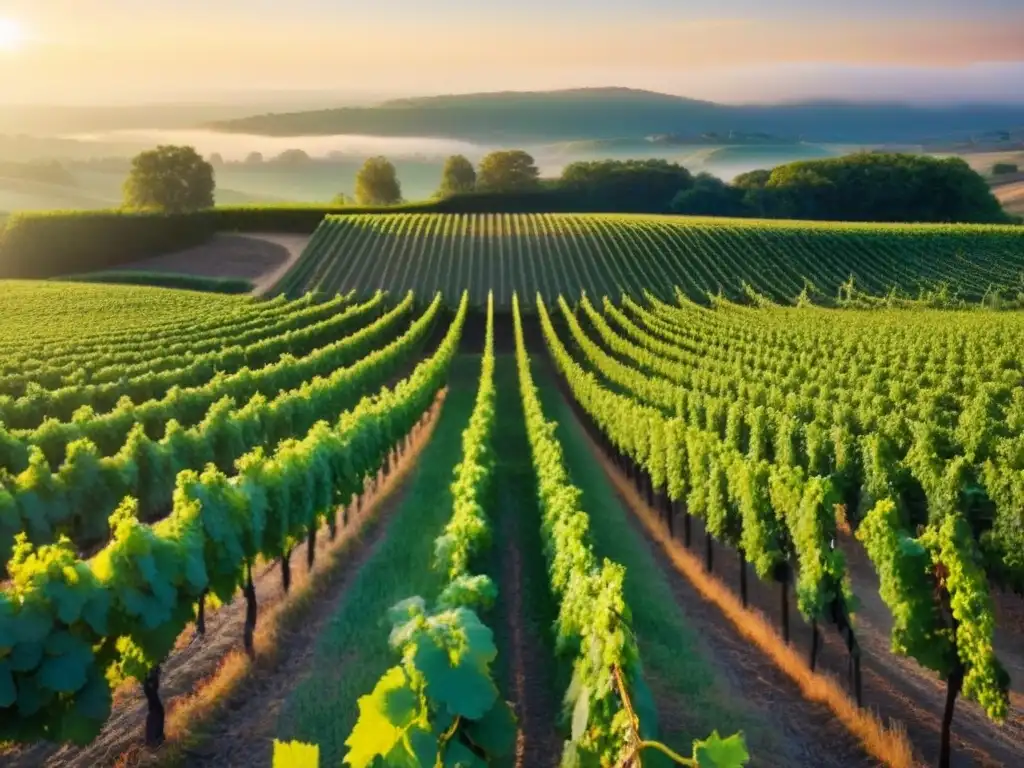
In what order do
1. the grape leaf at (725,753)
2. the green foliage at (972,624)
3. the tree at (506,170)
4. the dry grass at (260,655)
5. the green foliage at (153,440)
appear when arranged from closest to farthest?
1. the grape leaf at (725,753)
2. the green foliage at (972,624)
3. the dry grass at (260,655)
4. the green foliage at (153,440)
5. the tree at (506,170)

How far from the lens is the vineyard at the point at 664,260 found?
61.9 metres

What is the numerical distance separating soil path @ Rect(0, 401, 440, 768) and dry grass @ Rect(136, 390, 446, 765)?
0.04 metres

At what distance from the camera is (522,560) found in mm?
16797

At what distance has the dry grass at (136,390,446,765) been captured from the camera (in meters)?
10.8

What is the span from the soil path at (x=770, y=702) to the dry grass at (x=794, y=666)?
0.12 m

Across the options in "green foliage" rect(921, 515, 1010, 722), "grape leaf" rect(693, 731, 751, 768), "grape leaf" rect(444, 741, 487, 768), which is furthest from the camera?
"green foliage" rect(921, 515, 1010, 722)

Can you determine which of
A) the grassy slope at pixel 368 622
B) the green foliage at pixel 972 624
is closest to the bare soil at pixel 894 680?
the green foliage at pixel 972 624

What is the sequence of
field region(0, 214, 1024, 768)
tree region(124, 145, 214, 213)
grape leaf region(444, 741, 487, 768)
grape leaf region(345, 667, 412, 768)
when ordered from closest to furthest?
grape leaf region(345, 667, 412, 768), grape leaf region(444, 741, 487, 768), field region(0, 214, 1024, 768), tree region(124, 145, 214, 213)

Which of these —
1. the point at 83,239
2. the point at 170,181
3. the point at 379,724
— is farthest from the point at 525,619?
the point at 170,181

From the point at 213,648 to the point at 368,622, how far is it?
2230mm

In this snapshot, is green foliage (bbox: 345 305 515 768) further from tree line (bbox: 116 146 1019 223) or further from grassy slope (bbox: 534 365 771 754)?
tree line (bbox: 116 146 1019 223)

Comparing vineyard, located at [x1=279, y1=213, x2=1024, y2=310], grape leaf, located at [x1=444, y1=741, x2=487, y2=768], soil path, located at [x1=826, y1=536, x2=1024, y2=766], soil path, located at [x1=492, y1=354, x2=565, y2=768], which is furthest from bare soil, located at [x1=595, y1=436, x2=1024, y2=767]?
vineyard, located at [x1=279, y1=213, x2=1024, y2=310]

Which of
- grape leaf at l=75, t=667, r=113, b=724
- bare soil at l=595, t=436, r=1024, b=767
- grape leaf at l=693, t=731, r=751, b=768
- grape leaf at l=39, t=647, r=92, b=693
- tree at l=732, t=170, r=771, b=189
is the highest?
tree at l=732, t=170, r=771, b=189

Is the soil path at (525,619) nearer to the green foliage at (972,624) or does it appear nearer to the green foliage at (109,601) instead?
the green foliage at (109,601)
